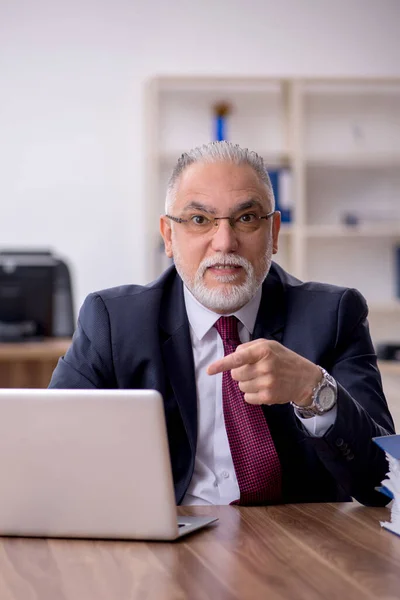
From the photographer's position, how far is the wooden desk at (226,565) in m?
1.10

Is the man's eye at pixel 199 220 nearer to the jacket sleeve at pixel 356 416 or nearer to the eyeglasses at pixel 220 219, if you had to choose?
the eyeglasses at pixel 220 219

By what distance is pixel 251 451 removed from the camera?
69.2 inches

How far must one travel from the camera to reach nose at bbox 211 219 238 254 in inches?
71.9

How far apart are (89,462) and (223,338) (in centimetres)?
66

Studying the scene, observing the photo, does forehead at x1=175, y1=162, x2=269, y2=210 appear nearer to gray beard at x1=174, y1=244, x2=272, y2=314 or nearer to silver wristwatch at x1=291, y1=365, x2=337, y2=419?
gray beard at x1=174, y1=244, x2=272, y2=314

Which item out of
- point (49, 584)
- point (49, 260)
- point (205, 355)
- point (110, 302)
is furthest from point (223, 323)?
point (49, 260)

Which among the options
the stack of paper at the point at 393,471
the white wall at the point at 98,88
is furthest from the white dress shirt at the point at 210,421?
the white wall at the point at 98,88

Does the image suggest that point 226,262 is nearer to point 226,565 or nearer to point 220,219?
point 220,219

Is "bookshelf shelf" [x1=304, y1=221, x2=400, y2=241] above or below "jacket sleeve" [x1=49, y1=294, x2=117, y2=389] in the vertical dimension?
above

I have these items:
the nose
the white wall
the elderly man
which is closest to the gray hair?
the elderly man

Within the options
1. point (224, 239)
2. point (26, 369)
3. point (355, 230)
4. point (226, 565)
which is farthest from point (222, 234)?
point (355, 230)

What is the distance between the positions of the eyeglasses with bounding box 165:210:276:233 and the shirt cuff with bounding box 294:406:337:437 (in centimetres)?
47

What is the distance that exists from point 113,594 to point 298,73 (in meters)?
4.64

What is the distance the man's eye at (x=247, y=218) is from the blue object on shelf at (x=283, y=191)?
10.2 ft
